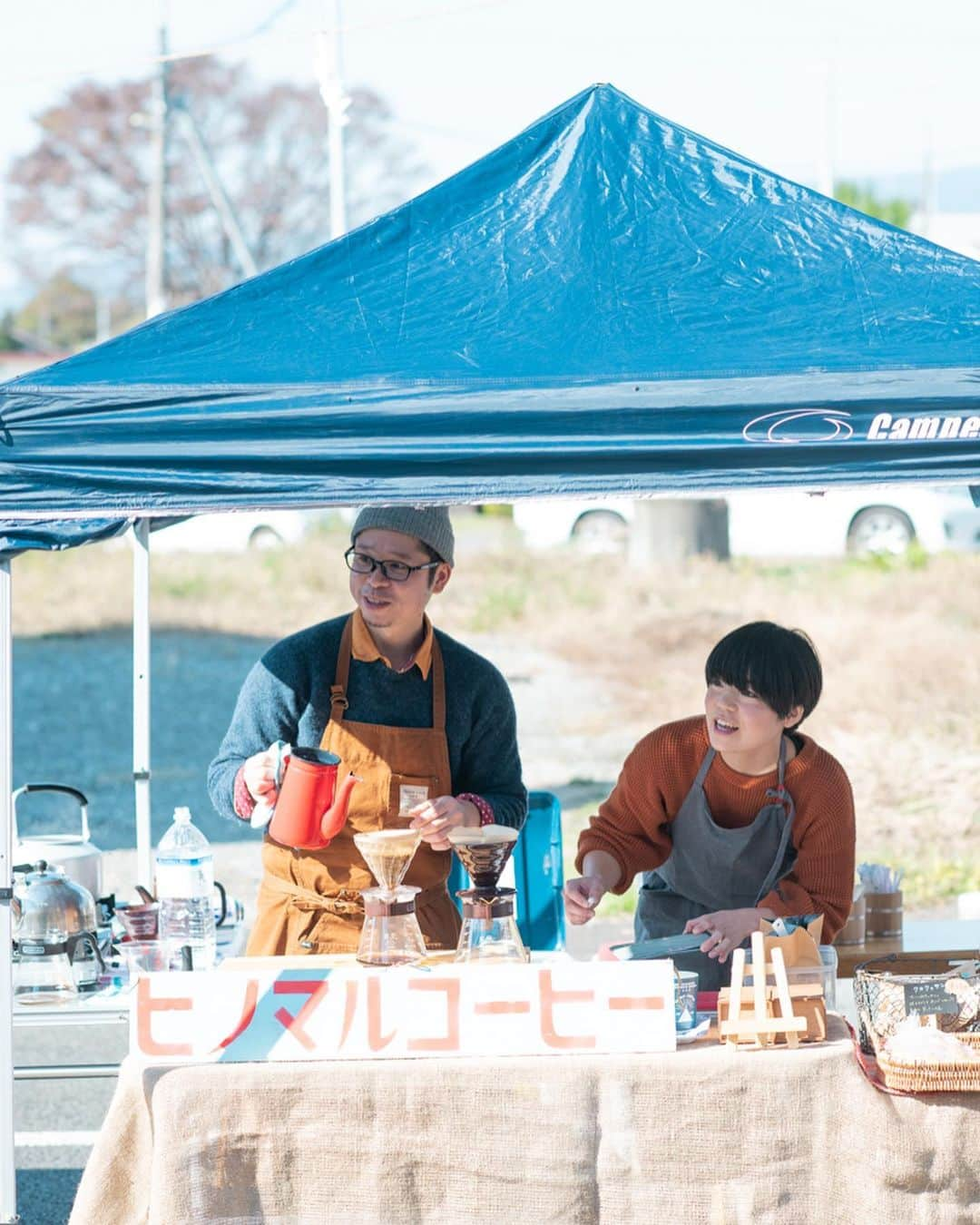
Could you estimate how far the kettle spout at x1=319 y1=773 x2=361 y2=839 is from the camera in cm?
298

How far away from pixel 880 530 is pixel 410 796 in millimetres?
14517

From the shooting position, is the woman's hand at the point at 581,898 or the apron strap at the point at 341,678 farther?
the apron strap at the point at 341,678

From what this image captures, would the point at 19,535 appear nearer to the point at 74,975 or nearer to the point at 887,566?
the point at 74,975

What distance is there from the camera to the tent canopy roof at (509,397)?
279 cm

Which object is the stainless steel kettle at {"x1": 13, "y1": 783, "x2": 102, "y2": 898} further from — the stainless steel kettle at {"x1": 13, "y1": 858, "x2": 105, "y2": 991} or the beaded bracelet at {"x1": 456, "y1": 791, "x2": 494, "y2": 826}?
the beaded bracelet at {"x1": 456, "y1": 791, "x2": 494, "y2": 826}

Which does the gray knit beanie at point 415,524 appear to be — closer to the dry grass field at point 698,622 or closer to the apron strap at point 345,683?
the apron strap at point 345,683

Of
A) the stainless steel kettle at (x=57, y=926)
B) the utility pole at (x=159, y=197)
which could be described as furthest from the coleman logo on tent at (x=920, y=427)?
the utility pole at (x=159, y=197)

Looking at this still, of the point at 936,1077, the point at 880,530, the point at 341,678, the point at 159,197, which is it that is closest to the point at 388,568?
the point at 341,678

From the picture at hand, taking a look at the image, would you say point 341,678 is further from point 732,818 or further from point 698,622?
point 698,622

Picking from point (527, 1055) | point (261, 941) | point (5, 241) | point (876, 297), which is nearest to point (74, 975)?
point (261, 941)

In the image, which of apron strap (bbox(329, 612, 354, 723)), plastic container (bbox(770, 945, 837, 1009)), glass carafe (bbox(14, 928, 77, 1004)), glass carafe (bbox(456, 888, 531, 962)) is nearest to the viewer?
plastic container (bbox(770, 945, 837, 1009))

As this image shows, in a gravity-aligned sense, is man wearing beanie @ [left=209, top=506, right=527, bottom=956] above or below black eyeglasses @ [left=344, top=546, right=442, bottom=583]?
below

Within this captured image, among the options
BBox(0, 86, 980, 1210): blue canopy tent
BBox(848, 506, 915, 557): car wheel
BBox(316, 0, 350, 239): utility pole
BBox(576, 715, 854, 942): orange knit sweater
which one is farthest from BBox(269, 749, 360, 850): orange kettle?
BBox(848, 506, 915, 557): car wheel

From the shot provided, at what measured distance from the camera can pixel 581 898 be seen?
130 inches
